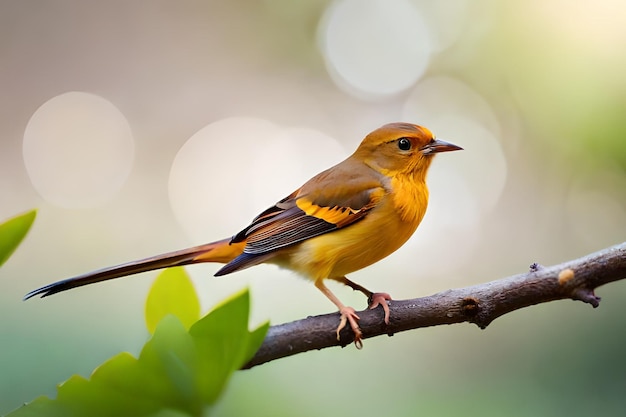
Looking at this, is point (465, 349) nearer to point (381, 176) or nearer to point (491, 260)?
point (491, 260)

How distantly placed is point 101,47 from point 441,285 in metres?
0.83

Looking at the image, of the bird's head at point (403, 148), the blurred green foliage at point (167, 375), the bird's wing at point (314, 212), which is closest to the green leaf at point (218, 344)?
the blurred green foliage at point (167, 375)

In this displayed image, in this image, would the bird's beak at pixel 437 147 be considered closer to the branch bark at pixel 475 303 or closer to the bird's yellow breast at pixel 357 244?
the bird's yellow breast at pixel 357 244

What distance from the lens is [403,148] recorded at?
32.6 inches

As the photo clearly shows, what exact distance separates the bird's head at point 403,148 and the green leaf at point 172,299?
0.48 meters

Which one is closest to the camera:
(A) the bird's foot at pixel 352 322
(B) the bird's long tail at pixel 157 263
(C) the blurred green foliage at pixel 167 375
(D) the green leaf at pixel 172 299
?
(C) the blurred green foliage at pixel 167 375

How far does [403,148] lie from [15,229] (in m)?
0.59

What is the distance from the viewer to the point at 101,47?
1.30m

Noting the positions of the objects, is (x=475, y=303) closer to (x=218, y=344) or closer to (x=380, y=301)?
(x=380, y=301)

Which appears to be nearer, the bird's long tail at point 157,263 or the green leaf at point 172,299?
the green leaf at point 172,299

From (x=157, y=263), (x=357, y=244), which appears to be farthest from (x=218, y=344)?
(x=357, y=244)

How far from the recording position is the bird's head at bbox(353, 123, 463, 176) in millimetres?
806

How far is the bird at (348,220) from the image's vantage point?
29.3 inches

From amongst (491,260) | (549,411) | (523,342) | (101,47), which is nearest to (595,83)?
(491,260)
